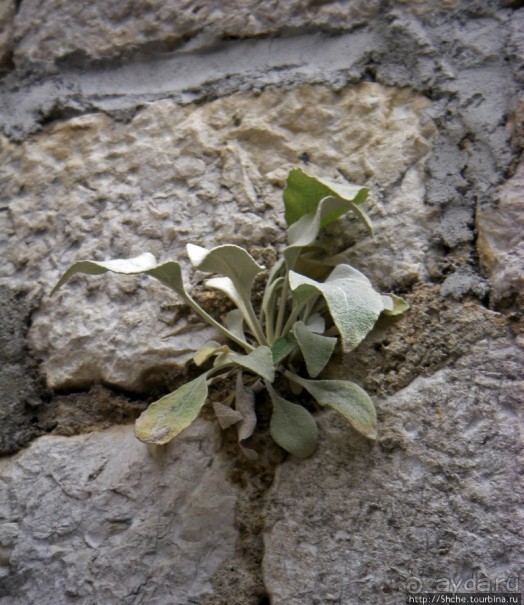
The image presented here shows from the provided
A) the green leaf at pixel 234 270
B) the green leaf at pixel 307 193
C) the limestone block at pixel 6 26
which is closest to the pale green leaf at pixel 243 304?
the green leaf at pixel 234 270

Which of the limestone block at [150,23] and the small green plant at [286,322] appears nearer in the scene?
the small green plant at [286,322]

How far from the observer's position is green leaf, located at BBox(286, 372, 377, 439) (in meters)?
0.70

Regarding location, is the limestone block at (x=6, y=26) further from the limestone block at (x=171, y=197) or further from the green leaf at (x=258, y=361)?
the green leaf at (x=258, y=361)

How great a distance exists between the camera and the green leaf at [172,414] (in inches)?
28.8

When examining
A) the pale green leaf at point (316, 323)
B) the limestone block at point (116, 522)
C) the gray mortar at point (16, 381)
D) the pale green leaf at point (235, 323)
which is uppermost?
the pale green leaf at point (316, 323)

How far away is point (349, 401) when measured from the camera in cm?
72

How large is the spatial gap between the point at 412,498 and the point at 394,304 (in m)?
0.21

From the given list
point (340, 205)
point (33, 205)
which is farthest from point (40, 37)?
point (340, 205)

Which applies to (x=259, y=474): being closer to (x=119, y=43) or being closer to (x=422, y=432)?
(x=422, y=432)

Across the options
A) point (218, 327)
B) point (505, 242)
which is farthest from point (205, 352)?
point (505, 242)

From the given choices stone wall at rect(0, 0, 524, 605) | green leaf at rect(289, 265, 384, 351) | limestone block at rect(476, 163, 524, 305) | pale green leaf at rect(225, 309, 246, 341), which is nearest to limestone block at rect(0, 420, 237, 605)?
stone wall at rect(0, 0, 524, 605)

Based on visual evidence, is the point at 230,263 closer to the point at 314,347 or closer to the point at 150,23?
the point at 314,347

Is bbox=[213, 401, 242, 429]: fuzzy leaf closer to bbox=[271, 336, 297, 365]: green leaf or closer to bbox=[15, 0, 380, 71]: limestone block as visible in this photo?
bbox=[271, 336, 297, 365]: green leaf

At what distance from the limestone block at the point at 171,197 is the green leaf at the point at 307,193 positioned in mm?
46
